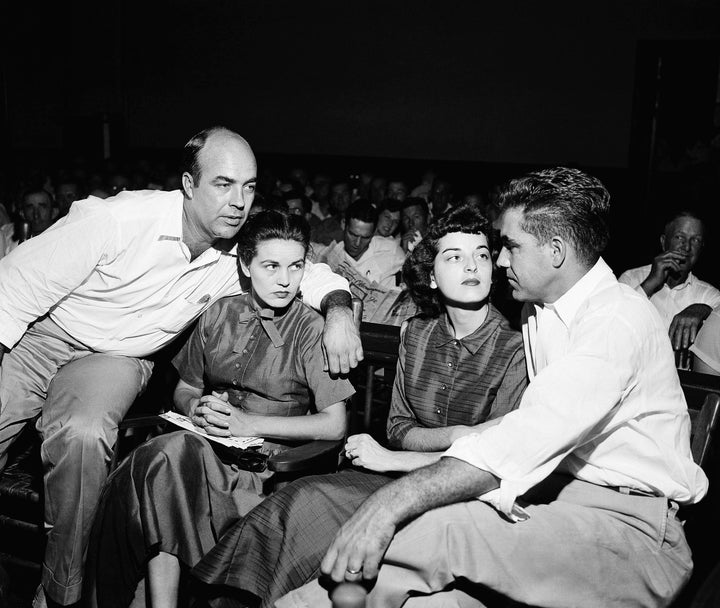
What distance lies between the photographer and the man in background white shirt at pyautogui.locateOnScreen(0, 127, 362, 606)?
219 cm

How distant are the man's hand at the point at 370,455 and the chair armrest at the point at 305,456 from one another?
0.10 m

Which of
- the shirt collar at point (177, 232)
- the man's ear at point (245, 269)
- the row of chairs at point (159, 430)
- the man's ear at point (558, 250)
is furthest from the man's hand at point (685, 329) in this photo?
the shirt collar at point (177, 232)

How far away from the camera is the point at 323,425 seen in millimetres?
2189

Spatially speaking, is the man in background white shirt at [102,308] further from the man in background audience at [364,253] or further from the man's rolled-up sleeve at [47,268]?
the man in background audience at [364,253]

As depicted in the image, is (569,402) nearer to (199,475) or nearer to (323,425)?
(323,425)

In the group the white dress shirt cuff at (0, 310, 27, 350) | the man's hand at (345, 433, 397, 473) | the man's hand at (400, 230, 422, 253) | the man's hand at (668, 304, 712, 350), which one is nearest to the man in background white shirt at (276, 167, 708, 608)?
the man's hand at (345, 433, 397, 473)

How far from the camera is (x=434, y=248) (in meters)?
2.27

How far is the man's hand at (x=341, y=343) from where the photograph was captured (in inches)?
85.3

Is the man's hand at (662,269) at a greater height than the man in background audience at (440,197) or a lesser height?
lesser

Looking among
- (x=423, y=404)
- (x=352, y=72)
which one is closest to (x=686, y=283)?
(x=423, y=404)

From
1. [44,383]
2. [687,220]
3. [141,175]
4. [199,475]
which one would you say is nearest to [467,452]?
[199,475]

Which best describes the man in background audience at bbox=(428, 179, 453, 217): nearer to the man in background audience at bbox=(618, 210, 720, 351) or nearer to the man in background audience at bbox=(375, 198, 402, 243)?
the man in background audience at bbox=(375, 198, 402, 243)

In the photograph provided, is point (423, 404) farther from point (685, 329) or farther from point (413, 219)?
point (413, 219)

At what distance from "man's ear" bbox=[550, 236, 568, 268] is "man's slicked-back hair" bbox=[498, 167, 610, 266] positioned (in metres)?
0.01
